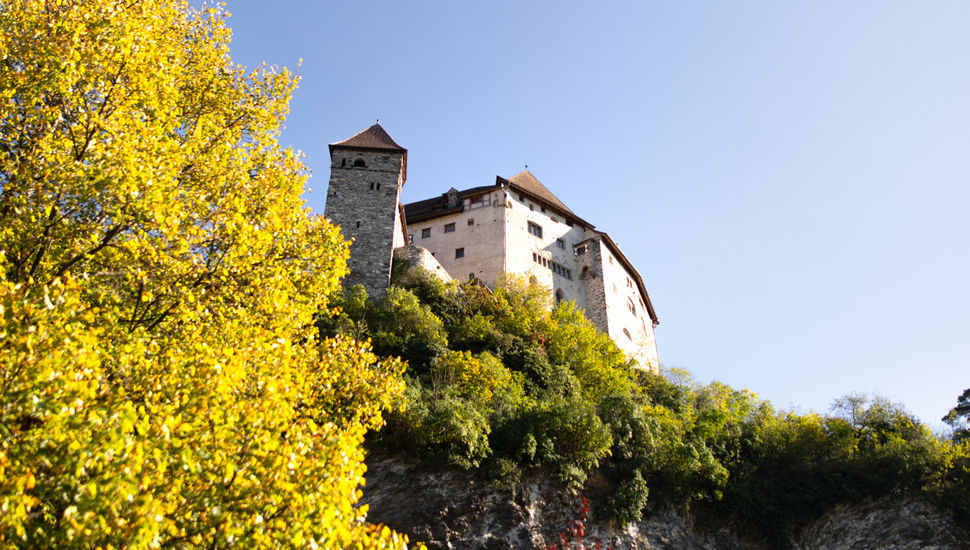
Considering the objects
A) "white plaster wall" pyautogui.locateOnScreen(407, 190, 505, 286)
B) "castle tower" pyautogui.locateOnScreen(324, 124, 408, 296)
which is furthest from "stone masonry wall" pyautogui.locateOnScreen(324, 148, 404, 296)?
"white plaster wall" pyautogui.locateOnScreen(407, 190, 505, 286)

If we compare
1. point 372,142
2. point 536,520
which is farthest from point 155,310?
point 372,142

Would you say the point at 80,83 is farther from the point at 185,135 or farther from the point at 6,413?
the point at 6,413

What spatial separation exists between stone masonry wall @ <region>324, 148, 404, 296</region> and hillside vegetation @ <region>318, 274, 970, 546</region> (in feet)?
9.16

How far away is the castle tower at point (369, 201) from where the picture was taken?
3666 cm

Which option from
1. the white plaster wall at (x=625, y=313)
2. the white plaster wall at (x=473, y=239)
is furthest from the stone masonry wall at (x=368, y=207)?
the white plaster wall at (x=625, y=313)

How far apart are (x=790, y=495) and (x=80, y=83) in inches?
1027

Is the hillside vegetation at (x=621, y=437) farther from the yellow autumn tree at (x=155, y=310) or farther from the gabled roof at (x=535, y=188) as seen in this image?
the gabled roof at (x=535, y=188)

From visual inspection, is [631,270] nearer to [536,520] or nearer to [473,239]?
[473,239]

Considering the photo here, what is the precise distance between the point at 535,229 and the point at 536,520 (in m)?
Answer: 32.2

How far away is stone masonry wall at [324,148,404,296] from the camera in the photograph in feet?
120

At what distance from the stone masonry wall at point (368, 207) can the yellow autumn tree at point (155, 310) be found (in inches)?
831

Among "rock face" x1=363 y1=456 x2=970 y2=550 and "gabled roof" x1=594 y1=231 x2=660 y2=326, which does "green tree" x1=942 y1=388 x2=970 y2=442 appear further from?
"gabled roof" x1=594 y1=231 x2=660 y2=326

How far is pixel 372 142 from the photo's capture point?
142 ft

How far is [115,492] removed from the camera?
6.57 metres
